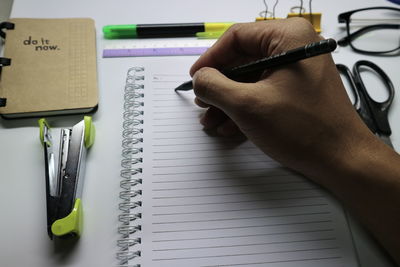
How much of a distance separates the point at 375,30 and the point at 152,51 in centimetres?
64

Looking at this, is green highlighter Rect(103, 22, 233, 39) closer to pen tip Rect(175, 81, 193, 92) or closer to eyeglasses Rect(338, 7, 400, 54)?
pen tip Rect(175, 81, 193, 92)

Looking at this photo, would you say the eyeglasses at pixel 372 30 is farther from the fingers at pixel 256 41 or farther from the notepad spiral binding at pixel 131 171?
the notepad spiral binding at pixel 131 171

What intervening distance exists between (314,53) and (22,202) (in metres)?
0.62

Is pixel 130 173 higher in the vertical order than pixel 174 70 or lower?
lower

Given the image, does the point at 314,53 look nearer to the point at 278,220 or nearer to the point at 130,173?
the point at 278,220

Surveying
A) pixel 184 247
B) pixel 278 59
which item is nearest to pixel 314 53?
pixel 278 59

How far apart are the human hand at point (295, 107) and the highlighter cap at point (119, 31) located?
0.33 meters

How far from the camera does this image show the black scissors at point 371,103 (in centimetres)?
73

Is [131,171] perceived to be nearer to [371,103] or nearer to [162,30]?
[162,30]

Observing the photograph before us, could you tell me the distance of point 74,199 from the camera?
0.62m

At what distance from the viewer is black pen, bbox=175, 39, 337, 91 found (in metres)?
0.52

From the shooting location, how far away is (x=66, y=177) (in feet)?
2.07

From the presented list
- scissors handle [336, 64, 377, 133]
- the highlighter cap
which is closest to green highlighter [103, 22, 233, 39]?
the highlighter cap

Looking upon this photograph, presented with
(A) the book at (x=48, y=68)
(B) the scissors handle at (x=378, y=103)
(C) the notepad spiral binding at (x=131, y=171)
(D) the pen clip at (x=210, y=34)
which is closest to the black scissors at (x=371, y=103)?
(B) the scissors handle at (x=378, y=103)
